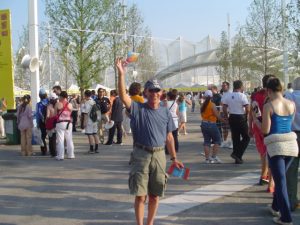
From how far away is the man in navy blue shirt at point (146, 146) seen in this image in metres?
5.06

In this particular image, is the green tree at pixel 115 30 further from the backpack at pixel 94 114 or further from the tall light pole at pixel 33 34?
the backpack at pixel 94 114

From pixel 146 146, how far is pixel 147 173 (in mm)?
307

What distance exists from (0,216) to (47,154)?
22.5 ft

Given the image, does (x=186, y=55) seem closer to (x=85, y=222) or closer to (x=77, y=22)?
(x=77, y=22)

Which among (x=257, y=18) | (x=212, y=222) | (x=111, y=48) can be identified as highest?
(x=257, y=18)

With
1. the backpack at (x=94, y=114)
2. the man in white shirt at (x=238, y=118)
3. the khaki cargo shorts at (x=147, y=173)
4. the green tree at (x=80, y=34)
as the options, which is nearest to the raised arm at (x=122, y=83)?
the khaki cargo shorts at (x=147, y=173)

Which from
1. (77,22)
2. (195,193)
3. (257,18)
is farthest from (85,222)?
(257,18)

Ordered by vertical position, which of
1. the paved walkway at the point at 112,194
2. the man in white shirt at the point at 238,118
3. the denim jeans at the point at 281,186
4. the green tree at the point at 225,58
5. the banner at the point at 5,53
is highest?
the green tree at the point at 225,58

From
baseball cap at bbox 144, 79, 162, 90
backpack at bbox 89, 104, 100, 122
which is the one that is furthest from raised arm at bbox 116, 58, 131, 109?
backpack at bbox 89, 104, 100, 122

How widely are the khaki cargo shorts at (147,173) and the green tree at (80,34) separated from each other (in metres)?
19.7

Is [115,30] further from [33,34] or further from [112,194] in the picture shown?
[112,194]

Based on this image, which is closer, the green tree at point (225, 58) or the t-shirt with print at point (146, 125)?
the t-shirt with print at point (146, 125)

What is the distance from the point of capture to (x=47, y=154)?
43.3 ft

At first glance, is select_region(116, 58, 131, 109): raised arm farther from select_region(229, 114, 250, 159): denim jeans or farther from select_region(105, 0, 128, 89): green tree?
select_region(105, 0, 128, 89): green tree
